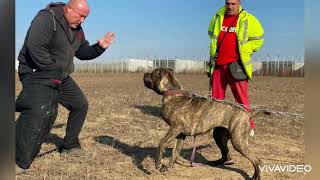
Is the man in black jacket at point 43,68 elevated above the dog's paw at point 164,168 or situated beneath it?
elevated above

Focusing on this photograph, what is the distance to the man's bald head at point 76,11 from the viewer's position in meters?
6.45

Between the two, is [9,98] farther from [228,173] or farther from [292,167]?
[292,167]

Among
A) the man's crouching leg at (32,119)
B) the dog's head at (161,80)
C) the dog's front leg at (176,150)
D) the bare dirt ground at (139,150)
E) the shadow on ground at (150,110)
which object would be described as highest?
the dog's head at (161,80)

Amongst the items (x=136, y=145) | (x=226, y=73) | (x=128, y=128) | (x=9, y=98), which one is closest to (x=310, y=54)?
(x=9, y=98)

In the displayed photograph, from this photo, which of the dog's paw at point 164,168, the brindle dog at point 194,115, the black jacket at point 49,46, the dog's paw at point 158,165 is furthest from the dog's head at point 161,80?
the black jacket at point 49,46

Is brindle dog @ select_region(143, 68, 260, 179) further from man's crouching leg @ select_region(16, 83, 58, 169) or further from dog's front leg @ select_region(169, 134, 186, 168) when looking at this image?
man's crouching leg @ select_region(16, 83, 58, 169)

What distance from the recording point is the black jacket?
6.00 m

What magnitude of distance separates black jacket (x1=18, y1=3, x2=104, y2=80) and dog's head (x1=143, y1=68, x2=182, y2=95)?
1.28m

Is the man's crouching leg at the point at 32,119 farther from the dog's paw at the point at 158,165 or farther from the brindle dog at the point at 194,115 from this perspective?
the dog's paw at the point at 158,165

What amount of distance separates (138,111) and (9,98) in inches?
408

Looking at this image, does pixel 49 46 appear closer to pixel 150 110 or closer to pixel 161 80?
pixel 161 80

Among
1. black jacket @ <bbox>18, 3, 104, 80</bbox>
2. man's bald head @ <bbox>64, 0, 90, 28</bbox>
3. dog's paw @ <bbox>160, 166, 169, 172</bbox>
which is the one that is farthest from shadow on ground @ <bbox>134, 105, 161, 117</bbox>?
man's bald head @ <bbox>64, 0, 90, 28</bbox>

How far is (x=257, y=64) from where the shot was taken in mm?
39719

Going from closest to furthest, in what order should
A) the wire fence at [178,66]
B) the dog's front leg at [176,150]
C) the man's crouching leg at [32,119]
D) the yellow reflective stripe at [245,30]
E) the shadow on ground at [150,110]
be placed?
the man's crouching leg at [32,119] → the dog's front leg at [176,150] → the yellow reflective stripe at [245,30] → the shadow on ground at [150,110] → the wire fence at [178,66]
